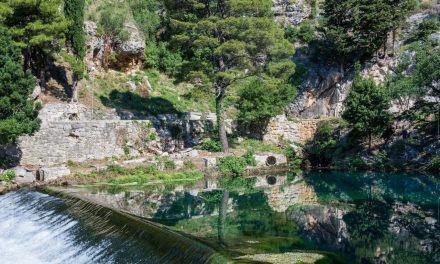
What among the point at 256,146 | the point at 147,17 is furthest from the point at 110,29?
the point at 256,146

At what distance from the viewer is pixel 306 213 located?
14.6 metres

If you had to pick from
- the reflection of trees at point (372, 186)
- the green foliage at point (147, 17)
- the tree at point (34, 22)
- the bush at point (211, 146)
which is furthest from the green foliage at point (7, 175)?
the green foliage at point (147, 17)

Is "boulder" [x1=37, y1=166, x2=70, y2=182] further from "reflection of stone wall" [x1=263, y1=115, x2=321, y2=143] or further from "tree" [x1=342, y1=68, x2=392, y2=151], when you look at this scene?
"tree" [x1=342, y1=68, x2=392, y2=151]

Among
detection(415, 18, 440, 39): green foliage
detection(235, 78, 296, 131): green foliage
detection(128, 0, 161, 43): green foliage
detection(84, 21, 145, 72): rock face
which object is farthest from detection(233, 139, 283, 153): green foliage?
detection(415, 18, 440, 39): green foliage

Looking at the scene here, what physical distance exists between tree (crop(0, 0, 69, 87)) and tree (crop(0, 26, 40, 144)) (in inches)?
97.7

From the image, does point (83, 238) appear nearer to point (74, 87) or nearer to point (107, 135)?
point (107, 135)

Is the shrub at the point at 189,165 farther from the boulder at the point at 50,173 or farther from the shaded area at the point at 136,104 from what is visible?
the shaded area at the point at 136,104

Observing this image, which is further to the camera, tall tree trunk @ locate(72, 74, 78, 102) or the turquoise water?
tall tree trunk @ locate(72, 74, 78, 102)

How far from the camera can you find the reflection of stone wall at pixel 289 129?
3077cm

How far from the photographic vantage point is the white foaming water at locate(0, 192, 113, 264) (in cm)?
1107

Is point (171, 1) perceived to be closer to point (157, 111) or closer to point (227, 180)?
point (157, 111)

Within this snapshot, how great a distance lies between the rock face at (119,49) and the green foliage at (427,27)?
21.7 metres

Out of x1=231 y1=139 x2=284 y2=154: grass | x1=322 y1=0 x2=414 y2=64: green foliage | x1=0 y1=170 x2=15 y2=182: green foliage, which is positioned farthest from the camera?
x1=322 y1=0 x2=414 y2=64: green foliage

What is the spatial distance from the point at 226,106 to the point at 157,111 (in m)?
5.80
